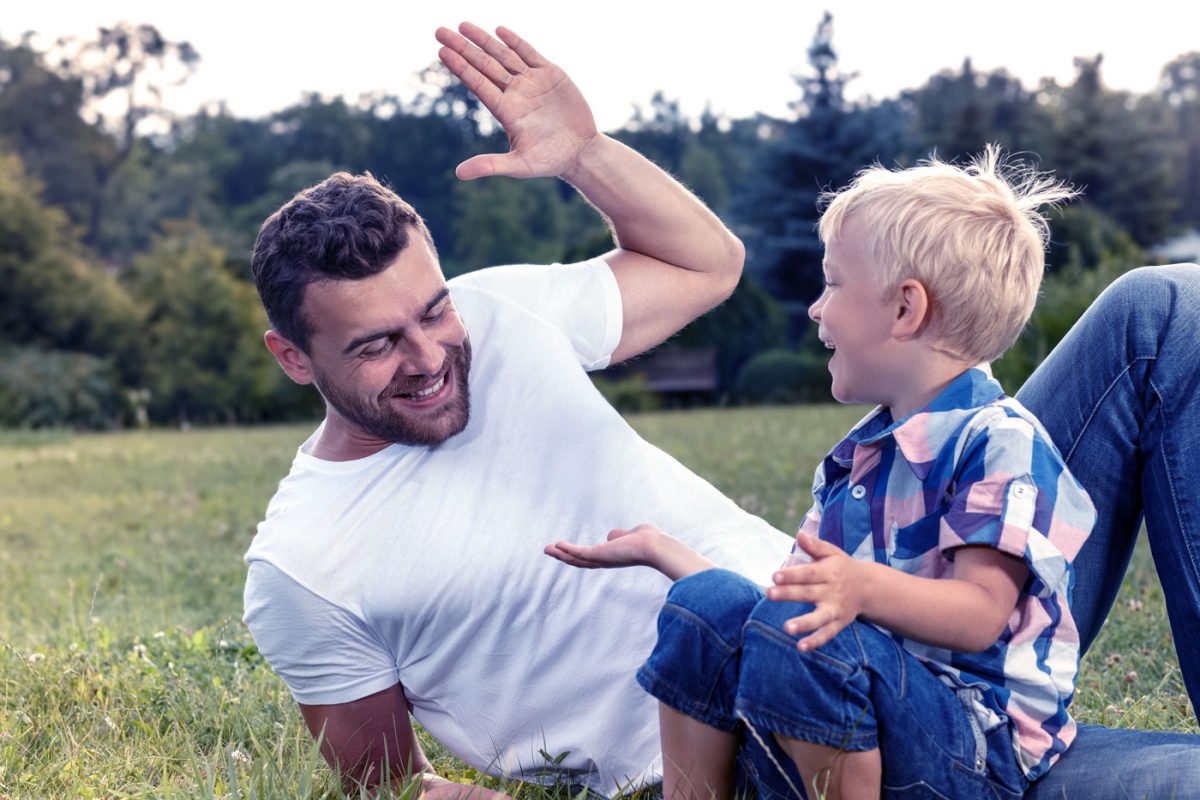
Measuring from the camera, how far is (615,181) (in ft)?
9.30

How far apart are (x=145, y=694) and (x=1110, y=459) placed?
259 centimetres

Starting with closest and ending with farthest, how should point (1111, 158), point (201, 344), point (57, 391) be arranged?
1. point (57, 391)
2. point (201, 344)
3. point (1111, 158)

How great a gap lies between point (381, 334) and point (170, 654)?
1.74 meters

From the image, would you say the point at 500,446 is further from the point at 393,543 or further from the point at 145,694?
the point at 145,694

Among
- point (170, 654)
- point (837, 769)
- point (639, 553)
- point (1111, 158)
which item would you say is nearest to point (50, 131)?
point (1111, 158)

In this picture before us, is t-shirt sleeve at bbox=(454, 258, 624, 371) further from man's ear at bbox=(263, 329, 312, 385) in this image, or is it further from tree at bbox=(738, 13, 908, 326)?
tree at bbox=(738, 13, 908, 326)

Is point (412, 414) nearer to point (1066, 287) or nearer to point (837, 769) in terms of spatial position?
point (837, 769)

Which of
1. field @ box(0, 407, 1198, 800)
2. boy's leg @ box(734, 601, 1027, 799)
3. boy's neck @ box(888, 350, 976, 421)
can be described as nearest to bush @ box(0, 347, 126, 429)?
field @ box(0, 407, 1198, 800)

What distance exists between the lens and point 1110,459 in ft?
8.18

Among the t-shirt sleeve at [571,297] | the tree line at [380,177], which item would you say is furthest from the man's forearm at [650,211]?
the tree line at [380,177]

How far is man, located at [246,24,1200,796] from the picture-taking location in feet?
8.26

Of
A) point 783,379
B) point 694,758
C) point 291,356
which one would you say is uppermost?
point 291,356

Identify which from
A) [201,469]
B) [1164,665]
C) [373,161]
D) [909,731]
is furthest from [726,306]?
[373,161]

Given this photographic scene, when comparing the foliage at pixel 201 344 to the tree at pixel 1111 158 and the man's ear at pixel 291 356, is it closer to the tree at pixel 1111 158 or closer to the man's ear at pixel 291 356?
the man's ear at pixel 291 356
